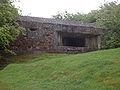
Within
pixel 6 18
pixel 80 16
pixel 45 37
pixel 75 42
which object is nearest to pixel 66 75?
pixel 6 18

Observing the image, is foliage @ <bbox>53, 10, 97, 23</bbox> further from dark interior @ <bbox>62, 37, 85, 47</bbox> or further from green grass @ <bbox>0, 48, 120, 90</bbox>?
green grass @ <bbox>0, 48, 120, 90</bbox>

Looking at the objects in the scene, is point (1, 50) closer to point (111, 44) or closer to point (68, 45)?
point (68, 45)

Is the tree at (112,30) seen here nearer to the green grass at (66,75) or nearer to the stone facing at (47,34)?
the stone facing at (47,34)

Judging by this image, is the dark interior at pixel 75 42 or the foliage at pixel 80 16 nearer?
the dark interior at pixel 75 42

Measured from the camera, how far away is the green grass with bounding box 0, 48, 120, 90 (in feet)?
33.9

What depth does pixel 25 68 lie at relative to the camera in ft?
A: 49.3

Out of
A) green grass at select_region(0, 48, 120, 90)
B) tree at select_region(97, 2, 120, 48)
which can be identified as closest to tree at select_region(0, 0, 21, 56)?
→ green grass at select_region(0, 48, 120, 90)

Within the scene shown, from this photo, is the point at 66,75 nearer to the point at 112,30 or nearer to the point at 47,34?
the point at 47,34

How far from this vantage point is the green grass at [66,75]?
10337 mm

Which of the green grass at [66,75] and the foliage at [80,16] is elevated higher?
the foliage at [80,16]

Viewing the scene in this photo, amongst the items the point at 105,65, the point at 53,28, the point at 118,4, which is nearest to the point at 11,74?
the point at 105,65

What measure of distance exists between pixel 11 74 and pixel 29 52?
6.99 meters

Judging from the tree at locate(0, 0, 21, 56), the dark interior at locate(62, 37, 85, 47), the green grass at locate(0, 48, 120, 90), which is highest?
the tree at locate(0, 0, 21, 56)

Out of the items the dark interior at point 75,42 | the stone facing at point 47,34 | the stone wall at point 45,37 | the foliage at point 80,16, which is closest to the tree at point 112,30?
the stone facing at point 47,34
